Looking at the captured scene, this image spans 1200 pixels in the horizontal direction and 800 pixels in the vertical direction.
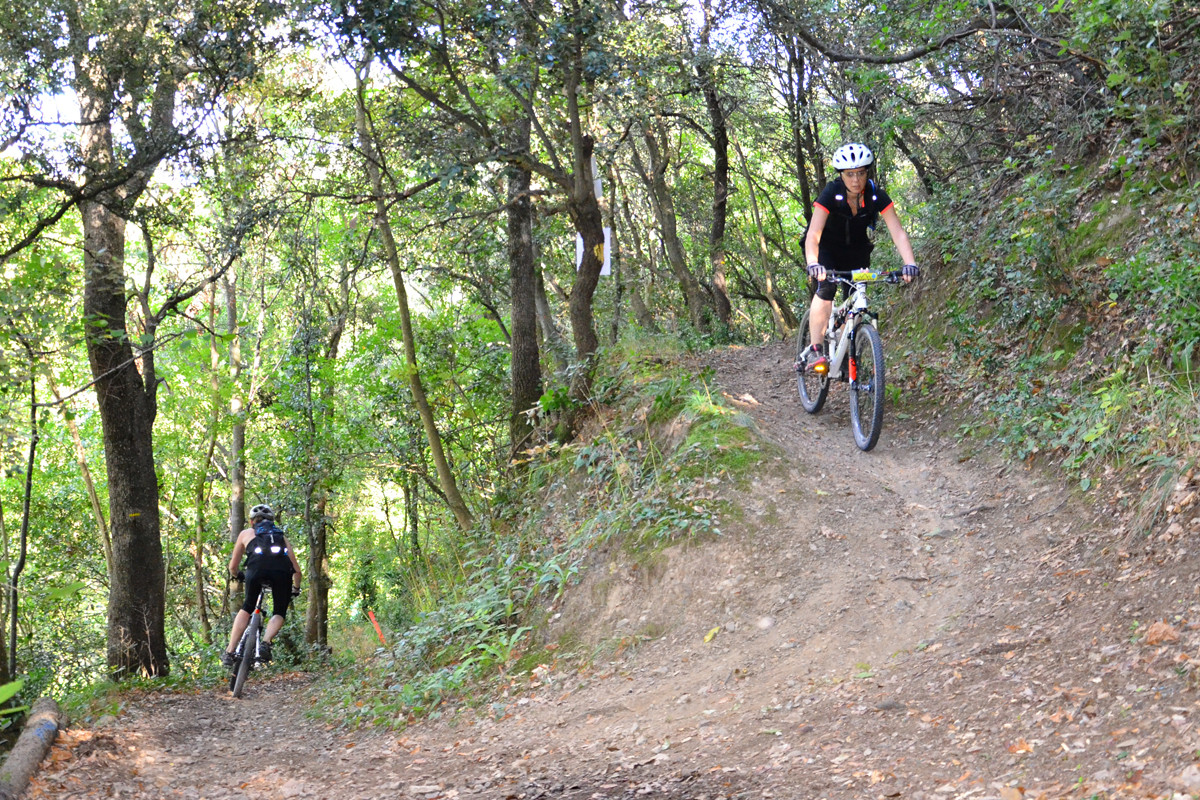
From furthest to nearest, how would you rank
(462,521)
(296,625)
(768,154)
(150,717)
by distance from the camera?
(768,154)
(296,625)
(462,521)
(150,717)

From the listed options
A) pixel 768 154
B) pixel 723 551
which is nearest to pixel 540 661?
pixel 723 551

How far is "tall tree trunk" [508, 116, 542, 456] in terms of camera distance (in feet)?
36.9

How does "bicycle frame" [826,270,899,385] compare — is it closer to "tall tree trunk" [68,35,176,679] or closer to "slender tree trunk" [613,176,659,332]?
"tall tree trunk" [68,35,176,679]

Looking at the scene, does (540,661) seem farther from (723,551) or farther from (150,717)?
(150,717)

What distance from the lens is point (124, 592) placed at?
9.73 m

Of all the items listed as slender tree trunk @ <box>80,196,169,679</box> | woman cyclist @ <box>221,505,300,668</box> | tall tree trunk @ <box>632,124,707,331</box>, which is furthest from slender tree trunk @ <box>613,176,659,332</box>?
slender tree trunk @ <box>80,196,169,679</box>

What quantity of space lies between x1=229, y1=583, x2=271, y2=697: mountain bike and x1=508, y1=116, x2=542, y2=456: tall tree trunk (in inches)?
145

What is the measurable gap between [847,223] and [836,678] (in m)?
4.24

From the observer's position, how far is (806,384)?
32.3ft

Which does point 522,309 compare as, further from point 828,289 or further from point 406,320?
point 828,289

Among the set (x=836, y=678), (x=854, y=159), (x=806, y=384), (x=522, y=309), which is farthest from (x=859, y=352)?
(x=522, y=309)

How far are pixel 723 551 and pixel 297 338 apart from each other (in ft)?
41.3

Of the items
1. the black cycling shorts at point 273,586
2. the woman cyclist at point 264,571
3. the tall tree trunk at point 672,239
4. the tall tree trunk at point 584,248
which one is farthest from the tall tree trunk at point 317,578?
the tall tree trunk at point 584,248

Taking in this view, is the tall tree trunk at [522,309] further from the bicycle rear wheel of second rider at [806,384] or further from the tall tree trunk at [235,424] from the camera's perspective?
the tall tree trunk at [235,424]
